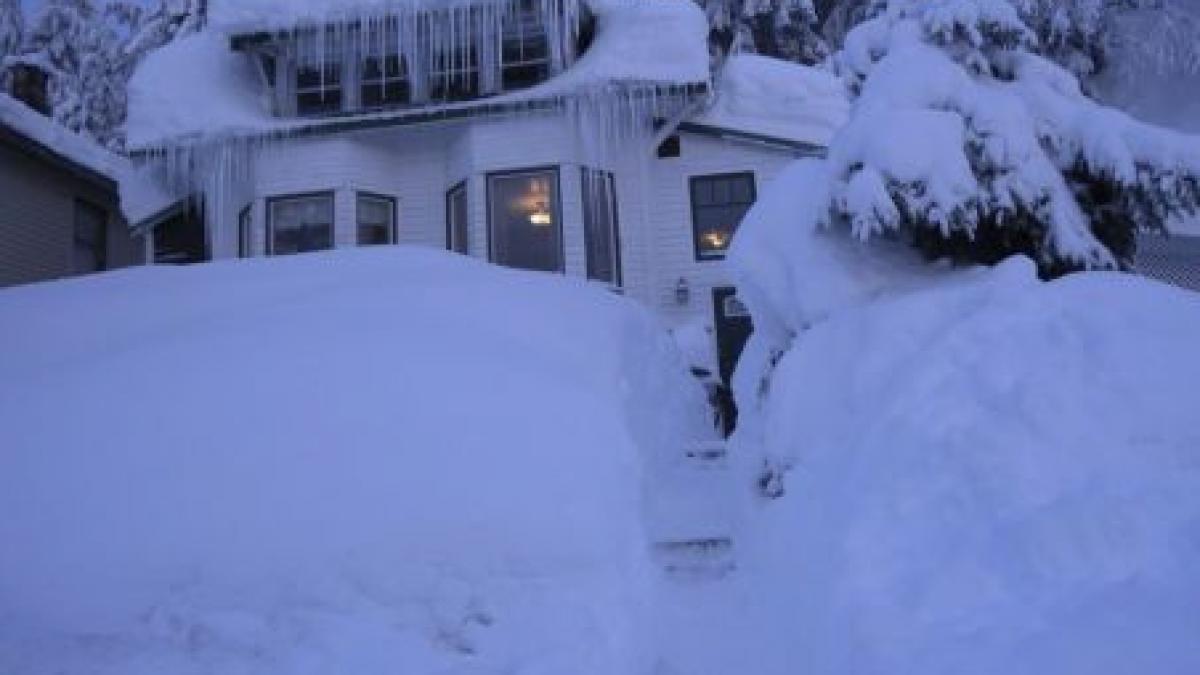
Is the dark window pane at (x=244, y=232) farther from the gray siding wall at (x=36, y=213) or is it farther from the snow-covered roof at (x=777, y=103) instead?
the snow-covered roof at (x=777, y=103)

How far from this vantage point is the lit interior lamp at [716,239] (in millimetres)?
14047

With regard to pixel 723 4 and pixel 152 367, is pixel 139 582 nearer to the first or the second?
pixel 152 367

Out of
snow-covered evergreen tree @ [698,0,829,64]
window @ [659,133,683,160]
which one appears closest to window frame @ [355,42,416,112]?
window @ [659,133,683,160]

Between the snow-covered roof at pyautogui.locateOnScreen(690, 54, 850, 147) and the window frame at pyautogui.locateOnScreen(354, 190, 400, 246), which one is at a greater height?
the snow-covered roof at pyautogui.locateOnScreen(690, 54, 850, 147)

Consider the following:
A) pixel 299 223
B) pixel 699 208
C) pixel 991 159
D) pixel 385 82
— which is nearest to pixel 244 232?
pixel 299 223

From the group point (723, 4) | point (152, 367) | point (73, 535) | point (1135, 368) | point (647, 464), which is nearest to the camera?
point (73, 535)

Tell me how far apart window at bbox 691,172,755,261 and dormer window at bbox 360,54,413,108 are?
438cm

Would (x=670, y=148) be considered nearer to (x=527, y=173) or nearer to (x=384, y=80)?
(x=527, y=173)

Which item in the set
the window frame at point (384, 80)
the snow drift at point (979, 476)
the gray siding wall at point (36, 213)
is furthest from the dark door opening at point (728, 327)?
the gray siding wall at point (36, 213)

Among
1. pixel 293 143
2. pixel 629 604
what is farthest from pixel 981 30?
pixel 293 143

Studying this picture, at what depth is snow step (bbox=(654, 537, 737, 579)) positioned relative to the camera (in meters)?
6.17

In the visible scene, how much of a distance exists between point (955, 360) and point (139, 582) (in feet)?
14.3

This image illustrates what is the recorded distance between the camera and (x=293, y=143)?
1423 centimetres

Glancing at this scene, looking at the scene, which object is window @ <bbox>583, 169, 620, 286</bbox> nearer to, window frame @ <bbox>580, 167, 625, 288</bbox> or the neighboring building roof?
window frame @ <bbox>580, 167, 625, 288</bbox>
